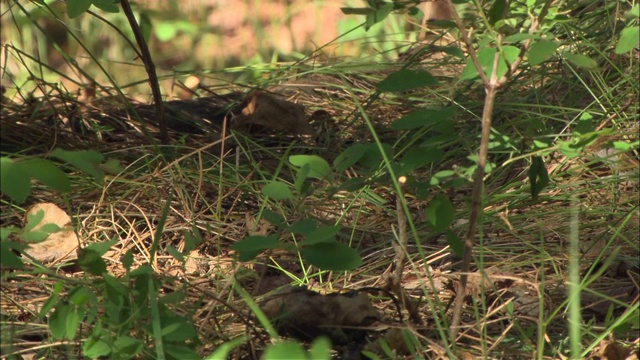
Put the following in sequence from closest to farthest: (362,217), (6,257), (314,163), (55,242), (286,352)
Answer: (286,352), (6,257), (314,163), (55,242), (362,217)

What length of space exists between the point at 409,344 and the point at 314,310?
22cm

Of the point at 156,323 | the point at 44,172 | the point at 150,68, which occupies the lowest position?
the point at 156,323

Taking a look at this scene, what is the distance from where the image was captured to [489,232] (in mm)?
2156

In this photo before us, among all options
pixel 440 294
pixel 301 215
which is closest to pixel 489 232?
pixel 440 294

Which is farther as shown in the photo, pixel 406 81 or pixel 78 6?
pixel 78 6

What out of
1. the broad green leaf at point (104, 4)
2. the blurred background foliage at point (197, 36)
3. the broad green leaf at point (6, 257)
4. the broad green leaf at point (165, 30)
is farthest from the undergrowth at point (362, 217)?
the broad green leaf at point (165, 30)

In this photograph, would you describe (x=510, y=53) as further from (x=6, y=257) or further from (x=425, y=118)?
(x=6, y=257)

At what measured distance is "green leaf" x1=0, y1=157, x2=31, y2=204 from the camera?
1357 millimetres

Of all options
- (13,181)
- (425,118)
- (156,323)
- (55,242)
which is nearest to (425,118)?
(425,118)

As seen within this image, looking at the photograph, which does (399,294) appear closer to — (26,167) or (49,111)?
(26,167)

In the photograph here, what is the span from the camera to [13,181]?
1.36 metres

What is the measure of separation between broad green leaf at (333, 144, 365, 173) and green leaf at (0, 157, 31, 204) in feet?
1.75

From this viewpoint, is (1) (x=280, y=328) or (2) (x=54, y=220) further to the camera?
(2) (x=54, y=220)

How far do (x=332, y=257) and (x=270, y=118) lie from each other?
133 centimetres
